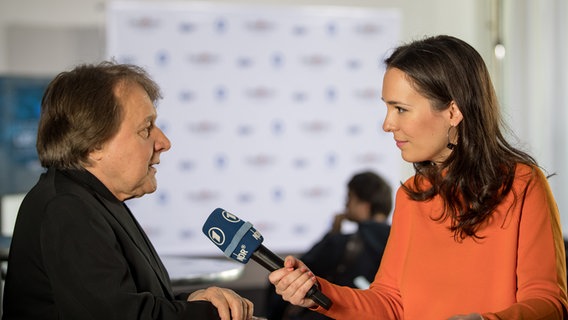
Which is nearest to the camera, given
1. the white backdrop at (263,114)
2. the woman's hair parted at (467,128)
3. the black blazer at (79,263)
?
the black blazer at (79,263)

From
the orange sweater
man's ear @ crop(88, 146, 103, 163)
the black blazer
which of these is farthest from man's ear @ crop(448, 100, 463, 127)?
man's ear @ crop(88, 146, 103, 163)

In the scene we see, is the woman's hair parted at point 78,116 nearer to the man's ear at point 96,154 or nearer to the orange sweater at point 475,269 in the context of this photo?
the man's ear at point 96,154

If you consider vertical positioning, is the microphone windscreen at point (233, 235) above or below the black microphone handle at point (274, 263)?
above

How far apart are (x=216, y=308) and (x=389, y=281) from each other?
0.47m

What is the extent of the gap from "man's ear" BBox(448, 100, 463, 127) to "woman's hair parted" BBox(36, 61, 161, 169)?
2.66 feet

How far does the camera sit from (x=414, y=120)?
197 centimetres

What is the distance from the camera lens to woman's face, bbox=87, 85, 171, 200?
80.0 inches

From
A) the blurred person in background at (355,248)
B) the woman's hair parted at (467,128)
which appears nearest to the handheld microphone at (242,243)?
the woman's hair parted at (467,128)

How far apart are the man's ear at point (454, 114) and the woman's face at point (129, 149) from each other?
0.76 metres

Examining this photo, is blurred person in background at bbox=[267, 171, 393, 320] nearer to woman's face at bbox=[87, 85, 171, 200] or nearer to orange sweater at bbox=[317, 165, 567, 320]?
orange sweater at bbox=[317, 165, 567, 320]

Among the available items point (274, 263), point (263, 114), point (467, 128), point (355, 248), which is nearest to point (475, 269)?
point (467, 128)

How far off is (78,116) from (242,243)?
20.6 inches

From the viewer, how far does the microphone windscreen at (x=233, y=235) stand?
6.00 feet

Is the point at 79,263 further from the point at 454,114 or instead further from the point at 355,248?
the point at 355,248
